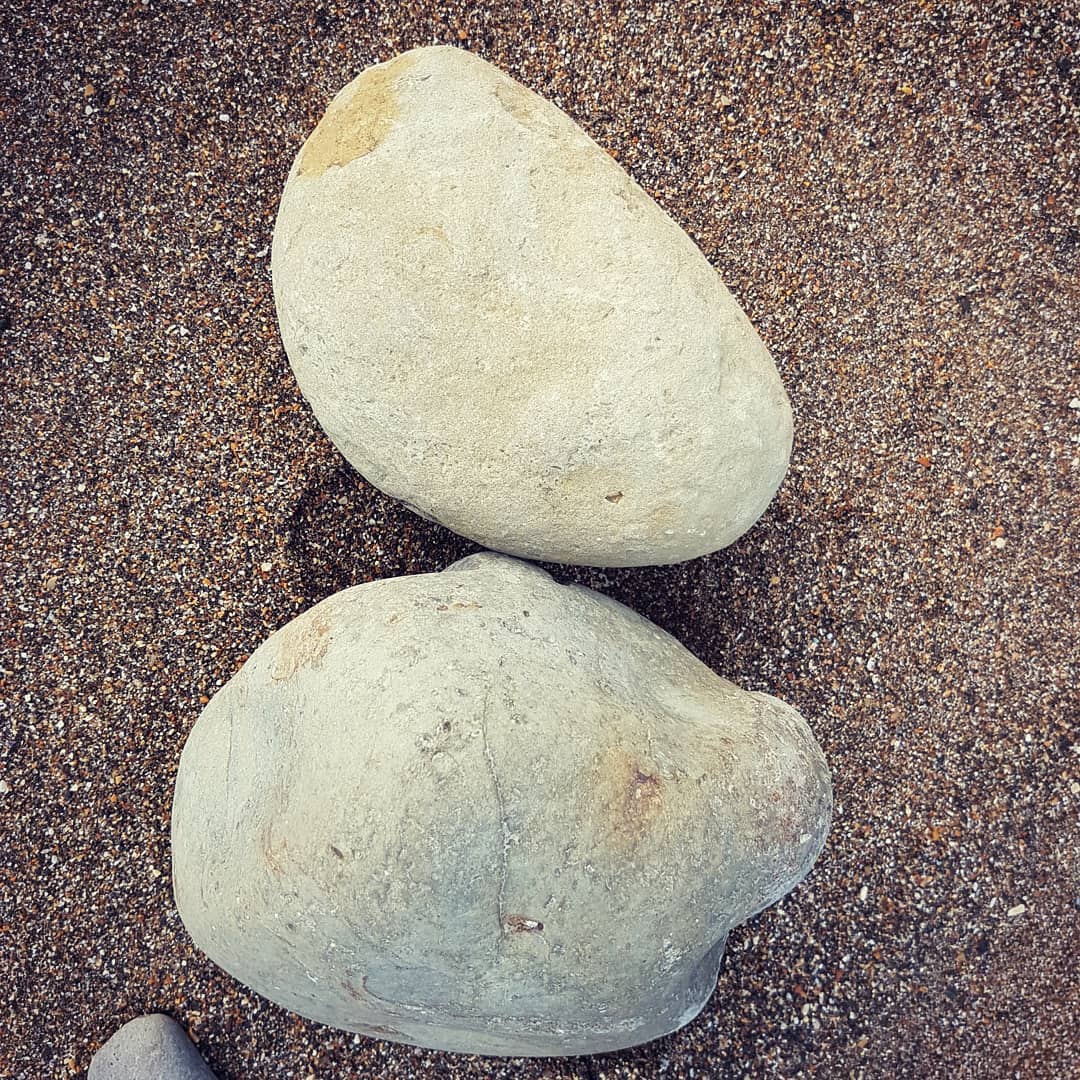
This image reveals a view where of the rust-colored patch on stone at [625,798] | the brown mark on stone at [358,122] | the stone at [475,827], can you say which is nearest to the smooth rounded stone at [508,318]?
the brown mark on stone at [358,122]

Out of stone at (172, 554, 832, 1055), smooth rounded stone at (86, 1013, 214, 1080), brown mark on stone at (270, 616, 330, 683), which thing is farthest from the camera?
smooth rounded stone at (86, 1013, 214, 1080)

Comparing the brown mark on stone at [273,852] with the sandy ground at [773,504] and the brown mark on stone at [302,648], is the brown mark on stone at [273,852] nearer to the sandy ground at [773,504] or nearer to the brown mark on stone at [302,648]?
the brown mark on stone at [302,648]

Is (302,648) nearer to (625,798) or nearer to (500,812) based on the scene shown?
(500,812)

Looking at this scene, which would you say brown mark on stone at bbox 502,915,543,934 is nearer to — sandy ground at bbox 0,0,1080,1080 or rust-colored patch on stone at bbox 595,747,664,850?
rust-colored patch on stone at bbox 595,747,664,850

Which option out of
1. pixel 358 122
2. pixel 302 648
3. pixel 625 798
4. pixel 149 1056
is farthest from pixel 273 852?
pixel 358 122

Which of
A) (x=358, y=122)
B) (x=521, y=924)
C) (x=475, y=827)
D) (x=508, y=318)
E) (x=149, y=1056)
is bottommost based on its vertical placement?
(x=149, y=1056)

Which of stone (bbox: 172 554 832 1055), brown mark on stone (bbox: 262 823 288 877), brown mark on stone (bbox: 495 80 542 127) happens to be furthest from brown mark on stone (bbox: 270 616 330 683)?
brown mark on stone (bbox: 495 80 542 127)
